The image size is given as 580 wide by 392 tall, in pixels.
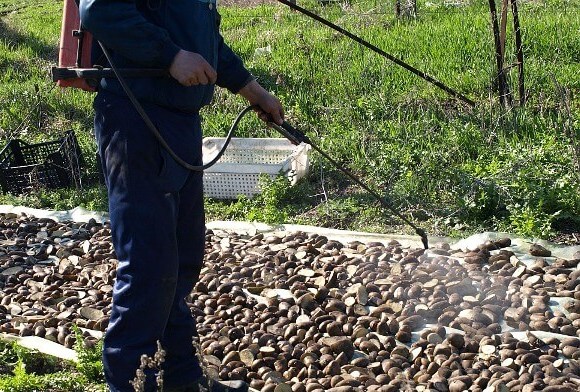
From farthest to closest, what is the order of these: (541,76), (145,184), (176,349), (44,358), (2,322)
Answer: (541,76) → (2,322) → (44,358) → (176,349) → (145,184)

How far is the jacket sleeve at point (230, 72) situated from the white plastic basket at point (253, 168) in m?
2.64

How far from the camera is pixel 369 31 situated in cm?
928

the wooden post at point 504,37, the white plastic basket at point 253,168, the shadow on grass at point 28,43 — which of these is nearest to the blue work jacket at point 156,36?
the white plastic basket at point 253,168

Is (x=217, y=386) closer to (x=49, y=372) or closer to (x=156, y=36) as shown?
(x=49, y=372)

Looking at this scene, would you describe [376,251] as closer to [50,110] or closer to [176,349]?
[176,349]

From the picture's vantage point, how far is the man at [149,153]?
3.09 meters

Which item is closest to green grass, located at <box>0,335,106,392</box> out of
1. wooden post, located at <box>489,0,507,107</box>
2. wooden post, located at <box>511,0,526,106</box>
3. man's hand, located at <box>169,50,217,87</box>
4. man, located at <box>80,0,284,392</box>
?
man, located at <box>80,0,284,392</box>

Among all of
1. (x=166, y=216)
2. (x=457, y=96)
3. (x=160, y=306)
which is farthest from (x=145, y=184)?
(x=457, y=96)

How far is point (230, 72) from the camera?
364 cm

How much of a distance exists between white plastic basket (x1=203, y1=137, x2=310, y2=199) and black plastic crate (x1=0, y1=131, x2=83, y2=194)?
3.47 ft

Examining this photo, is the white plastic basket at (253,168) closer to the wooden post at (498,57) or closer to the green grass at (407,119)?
the green grass at (407,119)

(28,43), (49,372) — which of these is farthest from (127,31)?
(28,43)

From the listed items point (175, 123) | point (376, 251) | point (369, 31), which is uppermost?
point (369, 31)

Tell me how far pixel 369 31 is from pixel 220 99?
1.91 meters
